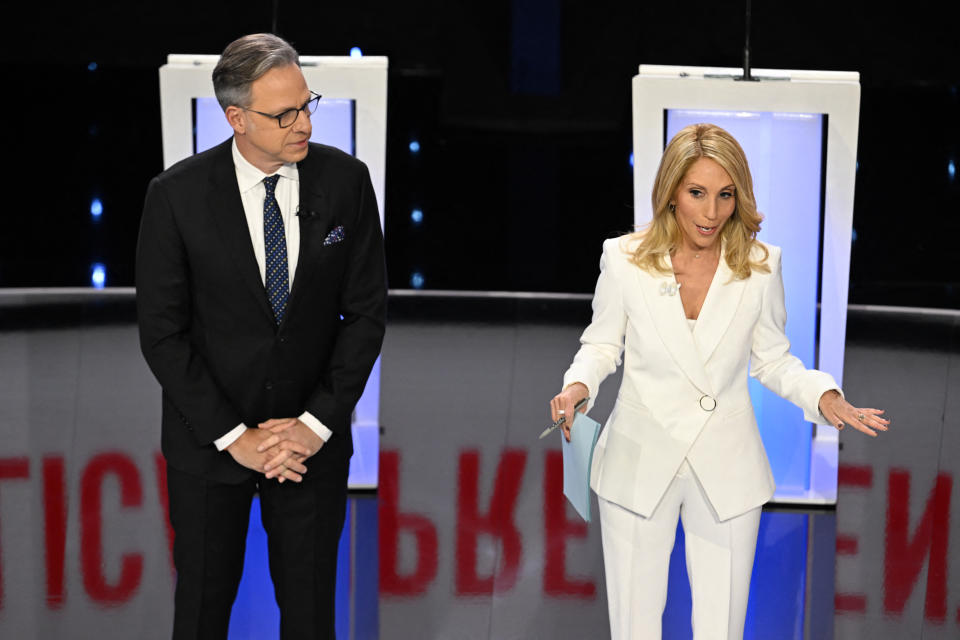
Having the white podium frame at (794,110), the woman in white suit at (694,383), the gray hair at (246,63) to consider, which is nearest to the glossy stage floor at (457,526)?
the white podium frame at (794,110)

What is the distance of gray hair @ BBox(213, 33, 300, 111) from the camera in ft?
7.24

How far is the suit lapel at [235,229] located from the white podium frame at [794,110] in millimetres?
2011

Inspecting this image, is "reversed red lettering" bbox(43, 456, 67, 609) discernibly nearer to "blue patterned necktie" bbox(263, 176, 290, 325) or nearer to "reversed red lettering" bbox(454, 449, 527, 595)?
"reversed red lettering" bbox(454, 449, 527, 595)

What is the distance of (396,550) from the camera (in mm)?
4066

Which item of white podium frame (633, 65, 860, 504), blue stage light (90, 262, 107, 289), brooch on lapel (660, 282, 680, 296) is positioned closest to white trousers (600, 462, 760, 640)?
brooch on lapel (660, 282, 680, 296)

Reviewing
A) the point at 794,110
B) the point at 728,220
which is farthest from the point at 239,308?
the point at 794,110

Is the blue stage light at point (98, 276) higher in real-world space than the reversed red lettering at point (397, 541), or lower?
higher

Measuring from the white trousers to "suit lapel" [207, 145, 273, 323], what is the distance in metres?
0.87

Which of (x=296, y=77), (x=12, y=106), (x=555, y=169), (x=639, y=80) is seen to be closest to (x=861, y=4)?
(x=555, y=169)

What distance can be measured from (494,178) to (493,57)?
954 mm

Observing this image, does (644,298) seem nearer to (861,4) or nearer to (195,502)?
(195,502)

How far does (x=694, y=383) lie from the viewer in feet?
7.56

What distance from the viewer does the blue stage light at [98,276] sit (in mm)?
8961

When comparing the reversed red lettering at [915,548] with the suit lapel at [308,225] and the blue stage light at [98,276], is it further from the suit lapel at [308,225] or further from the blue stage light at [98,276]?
the blue stage light at [98,276]
